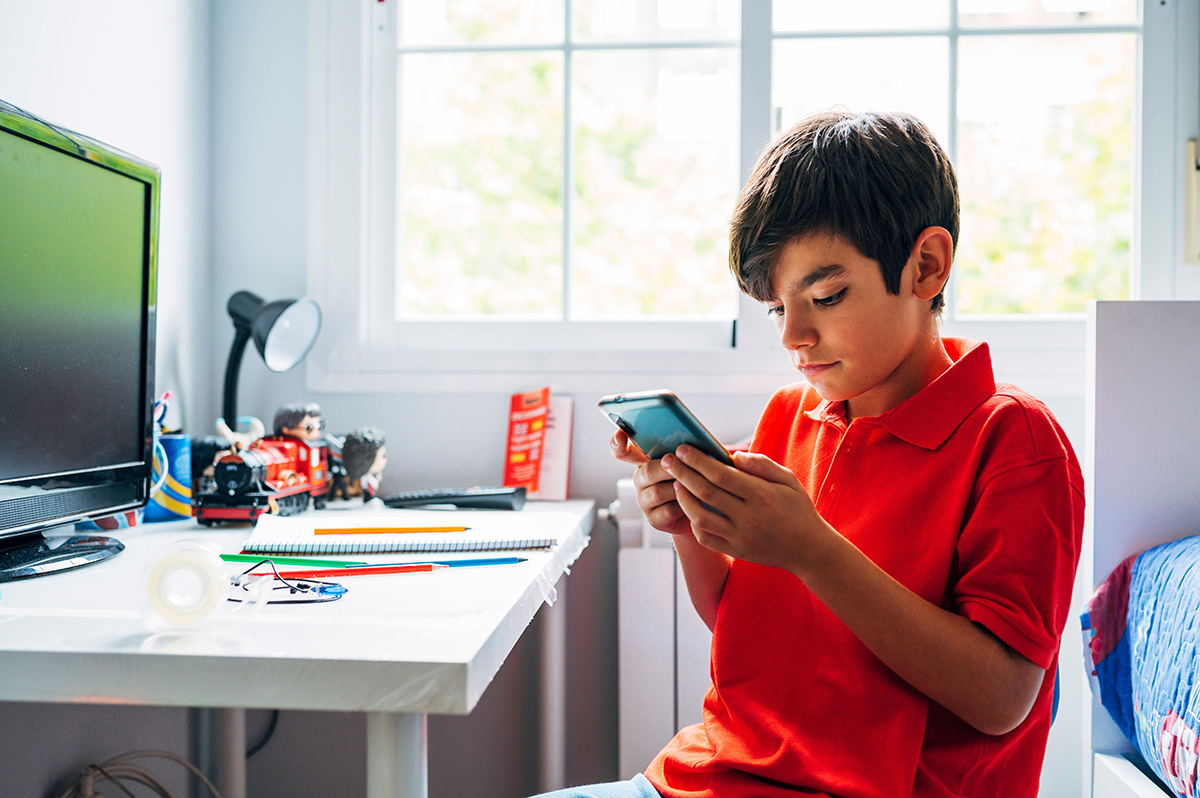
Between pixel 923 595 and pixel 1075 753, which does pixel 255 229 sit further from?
pixel 1075 753

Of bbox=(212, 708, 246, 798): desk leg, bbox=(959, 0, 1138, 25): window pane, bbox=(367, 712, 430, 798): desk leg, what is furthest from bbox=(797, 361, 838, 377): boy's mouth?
bbox=(959, 0, 1138, 25): window pane

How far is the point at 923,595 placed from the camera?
63 cm

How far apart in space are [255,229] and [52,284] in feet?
2.12

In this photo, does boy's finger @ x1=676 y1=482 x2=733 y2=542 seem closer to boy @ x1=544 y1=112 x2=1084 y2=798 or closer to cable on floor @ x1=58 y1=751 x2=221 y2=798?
boy @ x1=544 y1=112 x2=1084 y2=798

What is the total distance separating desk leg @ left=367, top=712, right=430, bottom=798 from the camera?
0.55 meters

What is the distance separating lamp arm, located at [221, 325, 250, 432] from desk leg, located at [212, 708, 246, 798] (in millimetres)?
436

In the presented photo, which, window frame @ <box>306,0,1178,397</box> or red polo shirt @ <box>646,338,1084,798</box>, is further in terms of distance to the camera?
window frame @ <box>306,0,1178,397</box>

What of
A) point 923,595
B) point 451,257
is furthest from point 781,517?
point 451,257

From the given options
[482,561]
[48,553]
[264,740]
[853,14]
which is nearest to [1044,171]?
[853,14]

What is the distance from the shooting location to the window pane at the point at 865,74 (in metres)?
1.44

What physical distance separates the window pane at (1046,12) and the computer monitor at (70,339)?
136cm

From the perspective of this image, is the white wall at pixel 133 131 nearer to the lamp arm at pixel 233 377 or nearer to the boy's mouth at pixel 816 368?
the lamp arm at pixel 233 377

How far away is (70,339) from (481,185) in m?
0.81

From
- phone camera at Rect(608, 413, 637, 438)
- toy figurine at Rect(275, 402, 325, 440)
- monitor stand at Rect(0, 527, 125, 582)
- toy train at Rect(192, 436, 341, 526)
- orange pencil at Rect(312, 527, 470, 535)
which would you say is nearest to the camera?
phone camera at Rect(608, 413, 637, 438)
